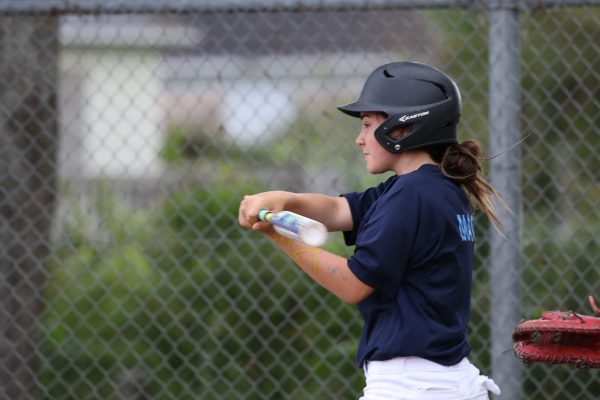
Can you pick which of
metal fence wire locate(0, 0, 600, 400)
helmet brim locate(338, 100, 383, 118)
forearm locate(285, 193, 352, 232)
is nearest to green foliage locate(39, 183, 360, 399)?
metal fence wire locate(0, 0, 600, 400)

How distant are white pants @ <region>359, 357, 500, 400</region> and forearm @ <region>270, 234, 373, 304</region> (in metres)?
0.24

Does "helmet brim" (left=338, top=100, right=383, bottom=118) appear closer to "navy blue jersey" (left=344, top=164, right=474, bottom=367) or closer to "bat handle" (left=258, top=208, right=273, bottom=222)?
"navy blue jersey" (left=344, top=164, right=474, bottom=367)

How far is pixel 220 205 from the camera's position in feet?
15.7

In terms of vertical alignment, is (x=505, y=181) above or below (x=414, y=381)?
above

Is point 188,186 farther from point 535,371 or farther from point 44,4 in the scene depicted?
point 535,371

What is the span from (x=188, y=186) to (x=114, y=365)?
0.99m

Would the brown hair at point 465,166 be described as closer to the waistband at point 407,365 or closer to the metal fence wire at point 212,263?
the waistband at point 407,365

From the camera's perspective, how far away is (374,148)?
2.99 m

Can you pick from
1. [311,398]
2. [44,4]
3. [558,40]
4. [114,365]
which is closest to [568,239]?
[558,40]

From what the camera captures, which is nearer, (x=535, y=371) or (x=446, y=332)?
(x=446, y=332)

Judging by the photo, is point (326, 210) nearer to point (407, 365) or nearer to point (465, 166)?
point (465, 166)

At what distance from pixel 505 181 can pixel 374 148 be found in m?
1.23

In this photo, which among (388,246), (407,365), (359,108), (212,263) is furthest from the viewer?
(212,263)

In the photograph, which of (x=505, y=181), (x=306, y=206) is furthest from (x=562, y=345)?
(x=505, y=181)
